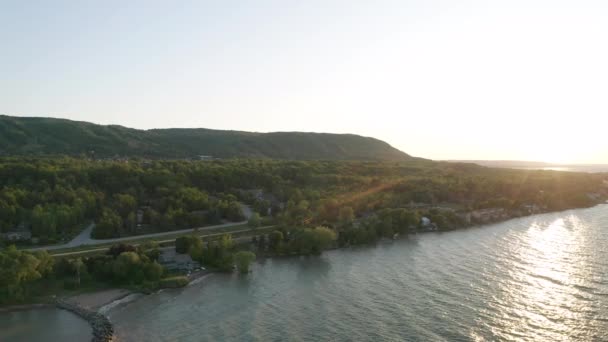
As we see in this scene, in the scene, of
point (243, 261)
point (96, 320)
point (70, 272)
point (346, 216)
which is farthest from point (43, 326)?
point (346, 216)

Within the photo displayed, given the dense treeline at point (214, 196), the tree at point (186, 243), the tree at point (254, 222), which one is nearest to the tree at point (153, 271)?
the tree at point (186, 243)

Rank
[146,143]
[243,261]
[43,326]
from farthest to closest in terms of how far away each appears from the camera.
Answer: [146,143], [243,261], [43,326]

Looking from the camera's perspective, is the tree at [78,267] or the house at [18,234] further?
the house at [18,234]

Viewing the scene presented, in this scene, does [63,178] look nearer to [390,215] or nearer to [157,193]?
[157,193]

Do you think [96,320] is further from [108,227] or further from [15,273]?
[108,227]

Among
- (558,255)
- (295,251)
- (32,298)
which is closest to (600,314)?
(558,255)

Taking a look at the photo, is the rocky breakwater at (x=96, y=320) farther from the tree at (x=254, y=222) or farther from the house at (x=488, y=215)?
the house at (x=488, y=215)
